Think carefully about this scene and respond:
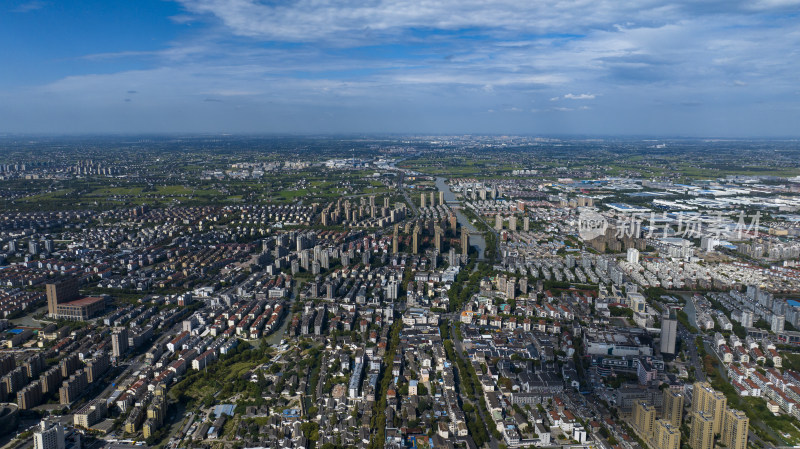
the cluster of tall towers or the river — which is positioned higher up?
the river

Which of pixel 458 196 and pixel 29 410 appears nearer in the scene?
pixel 29 410

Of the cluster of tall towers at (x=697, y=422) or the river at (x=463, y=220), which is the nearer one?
the cluster of tall towers at (x=697, y=422)

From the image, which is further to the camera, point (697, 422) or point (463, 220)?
point (463, 220)

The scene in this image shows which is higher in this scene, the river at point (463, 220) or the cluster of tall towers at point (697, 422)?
the river at point (463, 220)

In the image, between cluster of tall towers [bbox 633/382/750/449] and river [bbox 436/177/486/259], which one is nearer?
cluster of tall towers [bbox 633/382/750/449]

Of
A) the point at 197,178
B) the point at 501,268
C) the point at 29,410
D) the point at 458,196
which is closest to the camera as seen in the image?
the point at 29,410

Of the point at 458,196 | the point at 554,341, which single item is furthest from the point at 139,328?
the point at 458,196

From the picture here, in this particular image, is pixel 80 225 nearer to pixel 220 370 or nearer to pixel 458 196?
pixel 220 370

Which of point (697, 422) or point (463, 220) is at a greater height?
point (463, 220)
